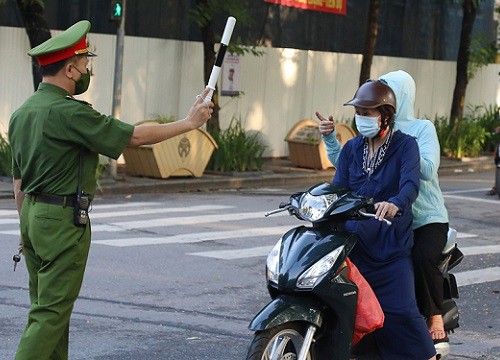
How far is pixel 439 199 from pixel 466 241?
685cm

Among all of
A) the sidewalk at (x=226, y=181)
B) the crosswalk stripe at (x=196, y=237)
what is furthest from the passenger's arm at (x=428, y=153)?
the sidewalk at (x=226, y=181)

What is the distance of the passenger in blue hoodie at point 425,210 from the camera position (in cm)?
639

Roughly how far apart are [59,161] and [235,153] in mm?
15219

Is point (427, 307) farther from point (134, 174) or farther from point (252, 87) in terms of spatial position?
point (252, 87)

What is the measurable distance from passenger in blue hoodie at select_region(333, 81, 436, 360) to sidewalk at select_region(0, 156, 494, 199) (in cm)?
1058

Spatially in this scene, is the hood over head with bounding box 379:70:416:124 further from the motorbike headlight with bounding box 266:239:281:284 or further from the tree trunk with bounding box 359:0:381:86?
the tree trunk with bounding box 359:0:381:86

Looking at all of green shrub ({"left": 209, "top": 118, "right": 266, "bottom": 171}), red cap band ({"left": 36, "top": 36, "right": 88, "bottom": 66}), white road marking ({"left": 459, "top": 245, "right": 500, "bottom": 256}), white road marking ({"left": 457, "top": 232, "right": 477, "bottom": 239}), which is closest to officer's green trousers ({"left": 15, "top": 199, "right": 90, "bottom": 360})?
red cap band ({"left": 36, "top": 36, "right": 88, "bottom": 66})

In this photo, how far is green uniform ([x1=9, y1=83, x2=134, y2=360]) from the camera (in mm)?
5461

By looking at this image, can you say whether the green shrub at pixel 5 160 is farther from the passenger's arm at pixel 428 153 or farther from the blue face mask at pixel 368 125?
the blue face mask at pixel 368 125

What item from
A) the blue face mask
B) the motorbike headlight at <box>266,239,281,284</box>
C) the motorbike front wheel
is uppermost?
the blue face mask

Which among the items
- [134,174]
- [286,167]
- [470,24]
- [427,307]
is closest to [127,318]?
[427,307]

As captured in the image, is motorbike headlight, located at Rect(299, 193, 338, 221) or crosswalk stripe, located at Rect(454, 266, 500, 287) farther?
crosswalk stripe, located at Rect(454, 266, 500, 287)

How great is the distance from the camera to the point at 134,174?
19234 mm

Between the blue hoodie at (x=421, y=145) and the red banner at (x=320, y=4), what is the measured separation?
17.8 m
